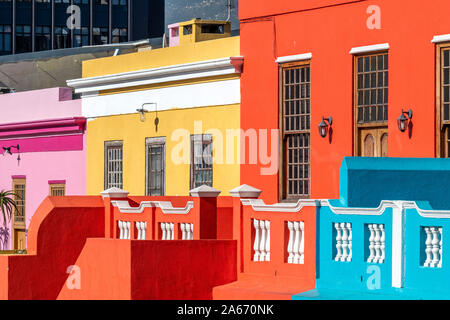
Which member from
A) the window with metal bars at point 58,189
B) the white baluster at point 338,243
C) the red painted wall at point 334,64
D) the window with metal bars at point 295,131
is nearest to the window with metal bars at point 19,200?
the window with metal bars at point 58,189

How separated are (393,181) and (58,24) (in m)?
63.6

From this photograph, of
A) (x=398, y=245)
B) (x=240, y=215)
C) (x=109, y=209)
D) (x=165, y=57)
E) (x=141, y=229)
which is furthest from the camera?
(x=165, y=57)

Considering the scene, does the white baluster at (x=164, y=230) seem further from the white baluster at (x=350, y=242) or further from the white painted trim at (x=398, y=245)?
the white painted trim at (x=398, y=245)

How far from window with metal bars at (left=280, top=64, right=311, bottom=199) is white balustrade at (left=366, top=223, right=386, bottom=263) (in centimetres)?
512

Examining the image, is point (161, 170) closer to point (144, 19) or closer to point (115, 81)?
point (115, 81)

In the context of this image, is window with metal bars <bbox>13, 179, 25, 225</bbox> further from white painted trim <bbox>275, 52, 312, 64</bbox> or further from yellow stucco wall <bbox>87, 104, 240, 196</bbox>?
white painted trim <bbox>275, 52, 312, 64</bbox>

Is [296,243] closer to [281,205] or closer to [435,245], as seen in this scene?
[281,205]

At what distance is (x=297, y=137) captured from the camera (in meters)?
20.2

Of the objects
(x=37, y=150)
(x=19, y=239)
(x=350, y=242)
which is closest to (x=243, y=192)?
(x=350, y=242)

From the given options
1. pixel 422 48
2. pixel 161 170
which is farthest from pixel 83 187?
pixel 422 48

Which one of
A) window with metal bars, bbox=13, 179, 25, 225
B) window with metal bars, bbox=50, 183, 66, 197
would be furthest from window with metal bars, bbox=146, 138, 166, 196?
window with metal bars, bbox=13, 179, 25, 225

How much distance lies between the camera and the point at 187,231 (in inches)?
698

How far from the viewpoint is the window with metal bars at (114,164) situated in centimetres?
2453
